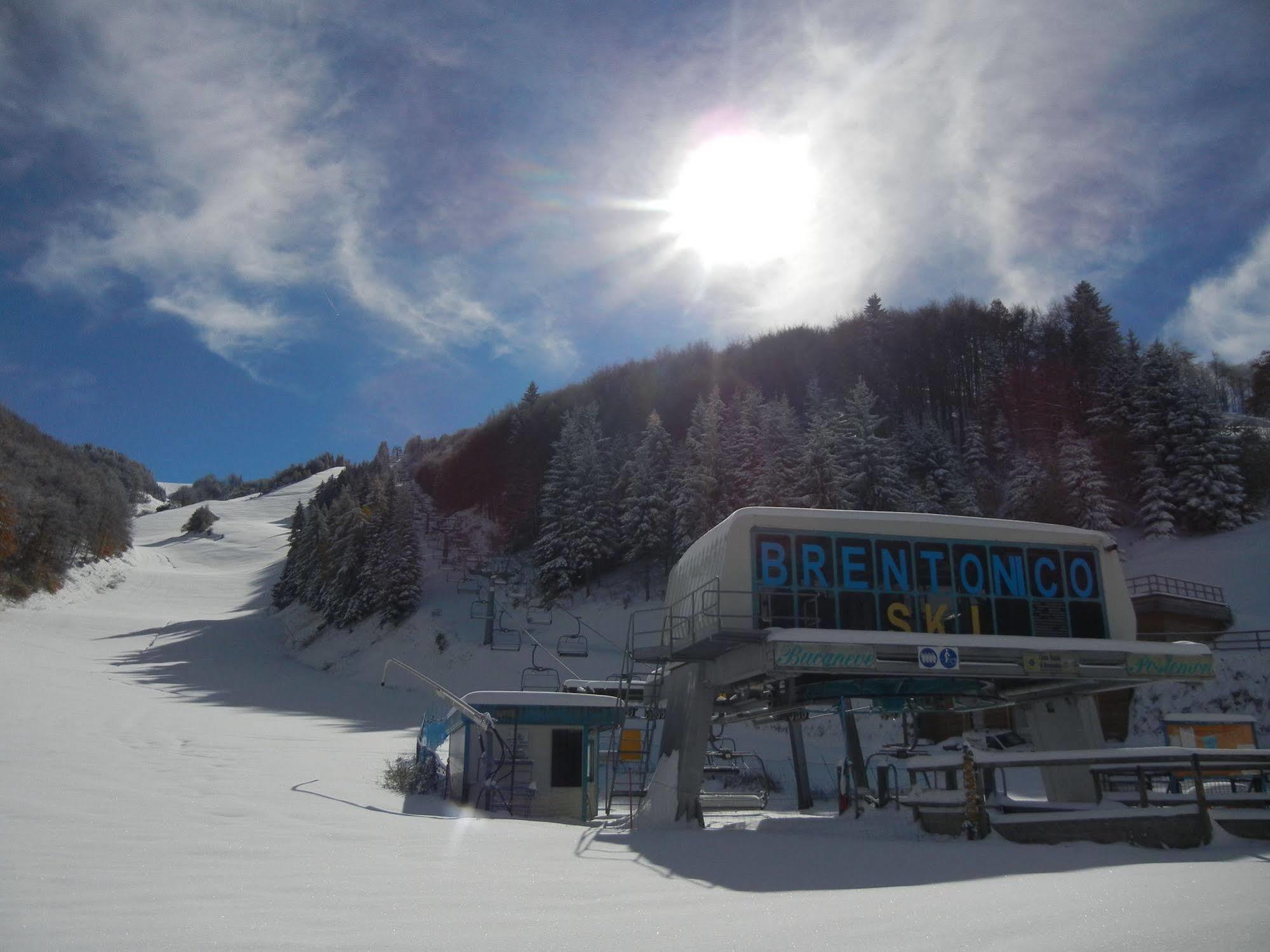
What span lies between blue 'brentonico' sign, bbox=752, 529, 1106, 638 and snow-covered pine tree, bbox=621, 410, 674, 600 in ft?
104

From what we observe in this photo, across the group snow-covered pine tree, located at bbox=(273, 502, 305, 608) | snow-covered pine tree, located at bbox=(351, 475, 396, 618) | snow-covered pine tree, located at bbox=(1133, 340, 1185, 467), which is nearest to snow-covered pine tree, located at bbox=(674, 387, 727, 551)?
snow-covered pine tree, located at bbox=(351, 475, 396, 618)

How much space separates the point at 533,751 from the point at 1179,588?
1176 inches

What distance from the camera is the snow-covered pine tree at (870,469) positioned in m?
44.1

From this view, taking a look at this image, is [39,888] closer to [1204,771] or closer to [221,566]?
[1204,771]


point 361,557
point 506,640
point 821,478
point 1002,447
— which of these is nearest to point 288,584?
point 361,557

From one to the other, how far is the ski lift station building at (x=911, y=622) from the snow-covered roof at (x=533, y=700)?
162 centimetres

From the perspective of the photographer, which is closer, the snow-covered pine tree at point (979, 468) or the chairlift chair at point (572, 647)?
the chairlift chair at point (572, 647)

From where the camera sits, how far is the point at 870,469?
44812mm

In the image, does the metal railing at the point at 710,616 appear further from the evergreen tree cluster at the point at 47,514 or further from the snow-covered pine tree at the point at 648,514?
the evergreen tree cluster at the point at 47,514

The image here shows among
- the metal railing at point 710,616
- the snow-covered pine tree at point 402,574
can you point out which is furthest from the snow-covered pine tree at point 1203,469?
the snow-covered pine tree at point 402,574

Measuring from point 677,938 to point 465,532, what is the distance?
62.7 meters

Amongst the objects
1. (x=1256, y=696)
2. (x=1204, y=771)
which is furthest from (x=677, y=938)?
(x=1256, y=696)

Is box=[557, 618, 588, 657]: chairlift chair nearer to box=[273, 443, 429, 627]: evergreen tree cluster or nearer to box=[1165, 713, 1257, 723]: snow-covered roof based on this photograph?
box=[273, 443, 429, 627]: evergreen tree cluster

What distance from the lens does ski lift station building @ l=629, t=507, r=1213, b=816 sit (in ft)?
50.8
